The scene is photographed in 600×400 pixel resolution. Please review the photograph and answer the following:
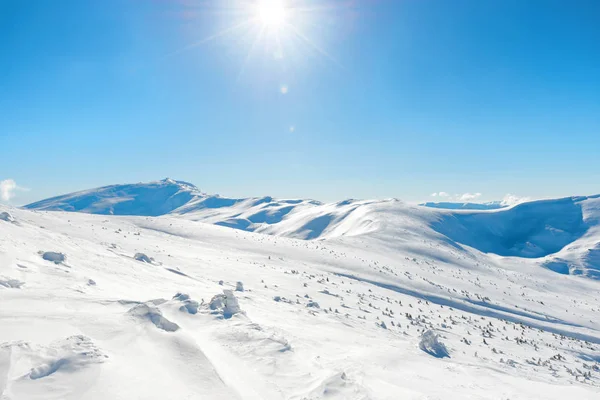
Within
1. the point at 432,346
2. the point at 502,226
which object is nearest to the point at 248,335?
the point at 432,346

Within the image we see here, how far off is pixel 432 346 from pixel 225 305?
6110 millimetres

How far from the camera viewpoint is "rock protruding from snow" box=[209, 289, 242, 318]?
988 centimetres

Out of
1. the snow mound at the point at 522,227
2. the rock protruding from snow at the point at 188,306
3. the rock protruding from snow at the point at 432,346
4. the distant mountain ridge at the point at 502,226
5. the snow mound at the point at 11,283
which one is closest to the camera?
the snow mound at the point at 11,283

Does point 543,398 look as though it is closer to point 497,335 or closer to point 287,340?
point 287,340

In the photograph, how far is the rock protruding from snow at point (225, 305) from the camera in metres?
9.88

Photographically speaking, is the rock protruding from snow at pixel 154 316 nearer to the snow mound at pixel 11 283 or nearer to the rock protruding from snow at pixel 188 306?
the rock protruding from snow at pixel 188 306

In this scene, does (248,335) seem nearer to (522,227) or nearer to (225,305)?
(225,305)

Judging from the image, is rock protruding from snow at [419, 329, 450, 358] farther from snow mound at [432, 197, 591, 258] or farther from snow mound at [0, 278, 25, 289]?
snow mound at [432, 197, 591, 258]

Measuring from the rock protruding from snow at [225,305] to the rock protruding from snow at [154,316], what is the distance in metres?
2.16

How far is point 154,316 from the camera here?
7.84 meters

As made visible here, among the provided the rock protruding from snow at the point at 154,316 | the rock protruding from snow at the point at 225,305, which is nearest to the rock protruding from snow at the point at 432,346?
the rock protruding from snow at the point at 225,305

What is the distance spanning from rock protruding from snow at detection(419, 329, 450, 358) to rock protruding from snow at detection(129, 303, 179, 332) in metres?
7.00

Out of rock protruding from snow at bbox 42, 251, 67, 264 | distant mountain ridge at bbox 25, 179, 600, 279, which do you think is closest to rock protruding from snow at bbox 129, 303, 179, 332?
rock protruding from snow at bbox 42, 251, 67, 264

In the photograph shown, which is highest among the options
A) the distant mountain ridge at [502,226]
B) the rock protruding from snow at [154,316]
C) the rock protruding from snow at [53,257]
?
the distant mountain ridge at [502,226]
